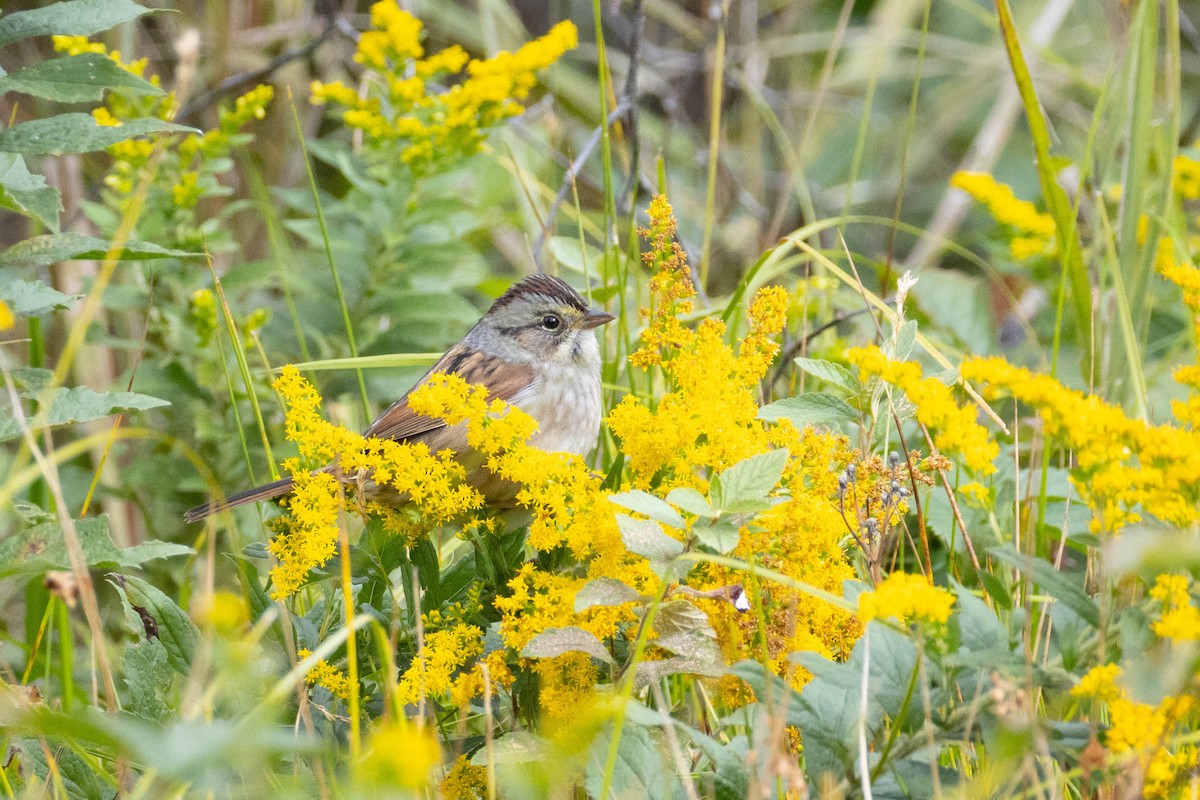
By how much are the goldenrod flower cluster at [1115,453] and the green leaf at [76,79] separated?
145cm

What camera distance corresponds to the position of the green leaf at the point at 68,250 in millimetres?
2080

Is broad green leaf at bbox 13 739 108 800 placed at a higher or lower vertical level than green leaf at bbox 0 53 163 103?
lower

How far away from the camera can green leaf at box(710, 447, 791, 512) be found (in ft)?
5.47

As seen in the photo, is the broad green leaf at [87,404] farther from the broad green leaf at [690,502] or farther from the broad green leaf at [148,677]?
the broad green leaf at [690,502]

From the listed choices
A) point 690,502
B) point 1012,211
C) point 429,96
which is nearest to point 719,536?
point 690,502

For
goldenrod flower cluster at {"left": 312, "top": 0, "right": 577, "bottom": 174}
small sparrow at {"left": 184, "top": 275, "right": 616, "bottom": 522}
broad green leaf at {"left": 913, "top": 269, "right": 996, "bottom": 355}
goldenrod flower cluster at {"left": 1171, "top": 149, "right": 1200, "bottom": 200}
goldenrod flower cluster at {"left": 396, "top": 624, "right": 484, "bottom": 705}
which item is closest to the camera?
goldenrod flower cluster at {"left": 396, "top": 624, "right": 484, "bottom": 705}

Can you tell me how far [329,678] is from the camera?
1769 mm

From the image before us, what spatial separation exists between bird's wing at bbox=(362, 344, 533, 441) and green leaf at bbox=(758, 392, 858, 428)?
1176mm

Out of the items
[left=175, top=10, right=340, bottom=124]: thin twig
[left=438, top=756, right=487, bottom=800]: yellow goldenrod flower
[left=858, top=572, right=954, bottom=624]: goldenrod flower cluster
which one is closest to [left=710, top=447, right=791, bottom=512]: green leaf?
[left=858, top=572, right=954, bottom=624]: goldenrod flower cluster

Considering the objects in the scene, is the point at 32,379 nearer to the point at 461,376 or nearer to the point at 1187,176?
the point at 461,376

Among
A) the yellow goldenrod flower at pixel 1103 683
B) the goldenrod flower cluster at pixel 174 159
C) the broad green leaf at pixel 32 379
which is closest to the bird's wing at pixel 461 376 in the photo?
the goldenrod flower cluster at pixel 174 159

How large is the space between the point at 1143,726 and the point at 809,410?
721 millimetres

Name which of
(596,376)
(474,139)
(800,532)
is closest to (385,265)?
(474,139)

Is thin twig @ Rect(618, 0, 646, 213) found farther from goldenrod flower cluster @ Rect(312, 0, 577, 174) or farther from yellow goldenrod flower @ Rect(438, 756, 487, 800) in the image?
yellow goldenrod flower @ Rect(438, 756, 487, 800)
